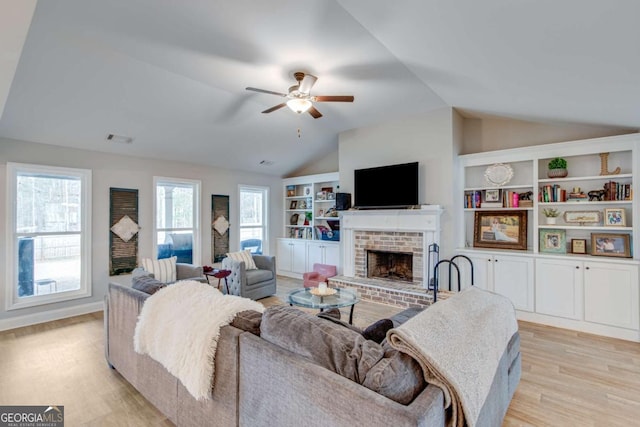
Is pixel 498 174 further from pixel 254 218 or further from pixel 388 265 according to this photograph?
pixel 254 218

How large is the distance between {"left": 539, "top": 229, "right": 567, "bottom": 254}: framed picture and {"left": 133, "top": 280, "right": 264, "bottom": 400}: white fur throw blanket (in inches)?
153

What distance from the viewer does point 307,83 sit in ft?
9.61

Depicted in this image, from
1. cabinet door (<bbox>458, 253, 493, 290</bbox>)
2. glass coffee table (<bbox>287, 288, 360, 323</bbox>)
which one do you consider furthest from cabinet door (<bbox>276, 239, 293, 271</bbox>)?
cabinet door (<bbox>458, 253, 493, 290</bbox>)

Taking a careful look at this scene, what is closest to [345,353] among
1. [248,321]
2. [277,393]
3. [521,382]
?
[277,393]

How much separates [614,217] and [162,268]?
5.76 meters

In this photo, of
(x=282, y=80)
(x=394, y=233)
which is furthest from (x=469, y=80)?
(x=394, y=233)

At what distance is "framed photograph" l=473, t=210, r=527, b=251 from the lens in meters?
4.17

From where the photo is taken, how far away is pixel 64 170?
417 cm

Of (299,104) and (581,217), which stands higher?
(299,104)

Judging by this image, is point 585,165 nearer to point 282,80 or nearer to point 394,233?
point 394,233

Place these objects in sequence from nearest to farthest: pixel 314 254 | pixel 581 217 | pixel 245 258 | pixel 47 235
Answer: pixel 581 217 < pixel 47 235 < pixel 245 258 < pixel 314 254

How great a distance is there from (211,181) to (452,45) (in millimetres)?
4693

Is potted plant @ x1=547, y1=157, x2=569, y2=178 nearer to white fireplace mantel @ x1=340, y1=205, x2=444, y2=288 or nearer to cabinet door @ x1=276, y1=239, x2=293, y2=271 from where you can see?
white fireplace mantel @ x1=340, y1=205, x2=444, y2=288

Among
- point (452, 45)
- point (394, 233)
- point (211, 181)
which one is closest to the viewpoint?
point (452, 45)
